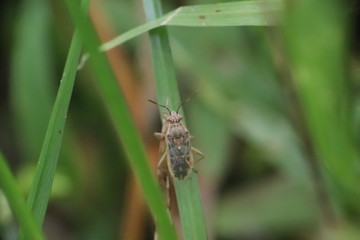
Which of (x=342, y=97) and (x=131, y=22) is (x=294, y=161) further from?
(x=131, y=22)

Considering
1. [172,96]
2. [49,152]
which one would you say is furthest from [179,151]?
[49,152]

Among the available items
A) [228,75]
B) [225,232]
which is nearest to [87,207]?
[225,232]

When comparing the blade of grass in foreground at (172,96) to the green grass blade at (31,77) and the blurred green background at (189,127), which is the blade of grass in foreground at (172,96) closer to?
the blurred green background at (189,127)

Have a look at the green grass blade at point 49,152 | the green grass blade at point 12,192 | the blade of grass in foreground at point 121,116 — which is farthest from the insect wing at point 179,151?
the green grass blade at point 12,192

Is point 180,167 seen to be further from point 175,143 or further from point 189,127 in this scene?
point 189,127

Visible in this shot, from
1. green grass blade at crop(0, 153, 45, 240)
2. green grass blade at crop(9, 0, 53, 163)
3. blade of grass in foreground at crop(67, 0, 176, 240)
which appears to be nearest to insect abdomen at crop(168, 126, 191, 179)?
blade of grass in foreground at crop(67, 0, 176, 240)
